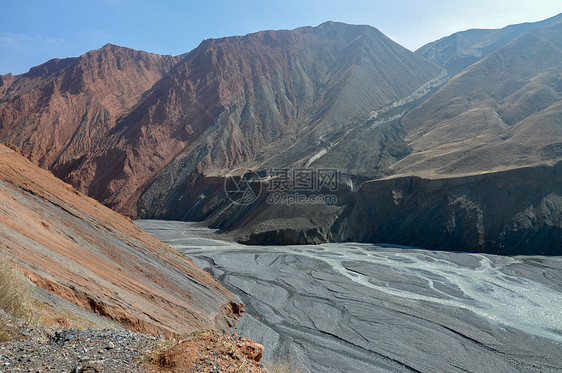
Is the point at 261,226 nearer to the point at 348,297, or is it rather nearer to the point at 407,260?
the point at 407,260

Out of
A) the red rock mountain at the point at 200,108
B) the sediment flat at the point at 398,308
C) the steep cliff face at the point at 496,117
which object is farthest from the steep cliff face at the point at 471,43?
the sediment flat at the point at 398,308

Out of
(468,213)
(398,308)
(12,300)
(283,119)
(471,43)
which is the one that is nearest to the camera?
(12,300)

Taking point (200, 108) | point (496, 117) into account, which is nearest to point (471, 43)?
point (496, 117)

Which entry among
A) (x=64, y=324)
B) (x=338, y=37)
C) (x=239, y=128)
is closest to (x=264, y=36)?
(x=338, y=37)
